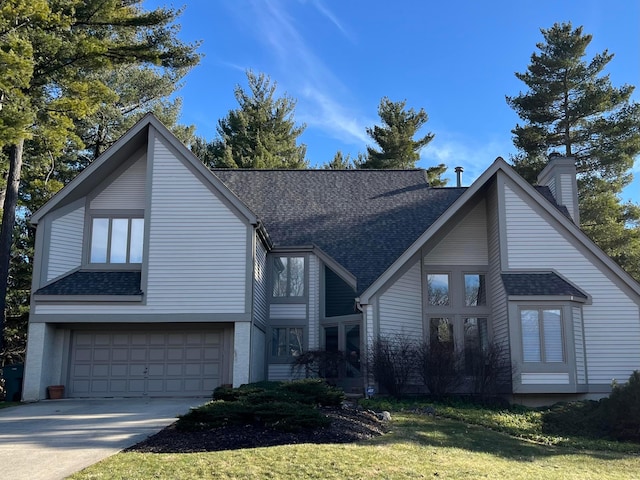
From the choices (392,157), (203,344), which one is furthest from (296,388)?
(392,157)

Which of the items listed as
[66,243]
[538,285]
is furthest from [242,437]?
[66,243]

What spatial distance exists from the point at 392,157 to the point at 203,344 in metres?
27.4

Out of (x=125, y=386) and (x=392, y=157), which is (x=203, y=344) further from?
(x=392, y=157)

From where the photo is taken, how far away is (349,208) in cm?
2355

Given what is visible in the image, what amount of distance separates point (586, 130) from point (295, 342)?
22.9 metres

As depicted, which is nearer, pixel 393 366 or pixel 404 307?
pixel 393 366

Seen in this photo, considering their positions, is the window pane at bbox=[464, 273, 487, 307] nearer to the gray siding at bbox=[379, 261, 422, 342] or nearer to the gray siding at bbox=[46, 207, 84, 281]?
the gray siding at bbox=[379, 261, 422, 342]

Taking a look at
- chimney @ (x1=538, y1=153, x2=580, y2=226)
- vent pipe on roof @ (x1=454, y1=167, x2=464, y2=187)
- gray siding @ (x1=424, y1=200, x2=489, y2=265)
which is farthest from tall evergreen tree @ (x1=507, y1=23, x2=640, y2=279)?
gray siding @ (x1=424, y1=200, x2=489, y2=265)

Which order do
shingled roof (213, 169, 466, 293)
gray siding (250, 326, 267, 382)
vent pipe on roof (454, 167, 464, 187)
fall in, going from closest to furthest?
1. gray siding (250, 326, 267, 382)
2. shingled roof (213, 169, 466, 293)
3. vent pipe on roof (454, 167, 464, 187)

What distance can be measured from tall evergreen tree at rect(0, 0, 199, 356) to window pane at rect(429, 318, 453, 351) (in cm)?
1401

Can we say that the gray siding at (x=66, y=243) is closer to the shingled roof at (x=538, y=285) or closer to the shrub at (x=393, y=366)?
the shrub at (x=393, y=366)

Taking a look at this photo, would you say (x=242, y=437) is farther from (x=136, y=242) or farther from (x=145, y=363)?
(x=136, y=242)

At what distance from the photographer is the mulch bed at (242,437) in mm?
8781

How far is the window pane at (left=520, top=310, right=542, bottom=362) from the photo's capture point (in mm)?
15484
